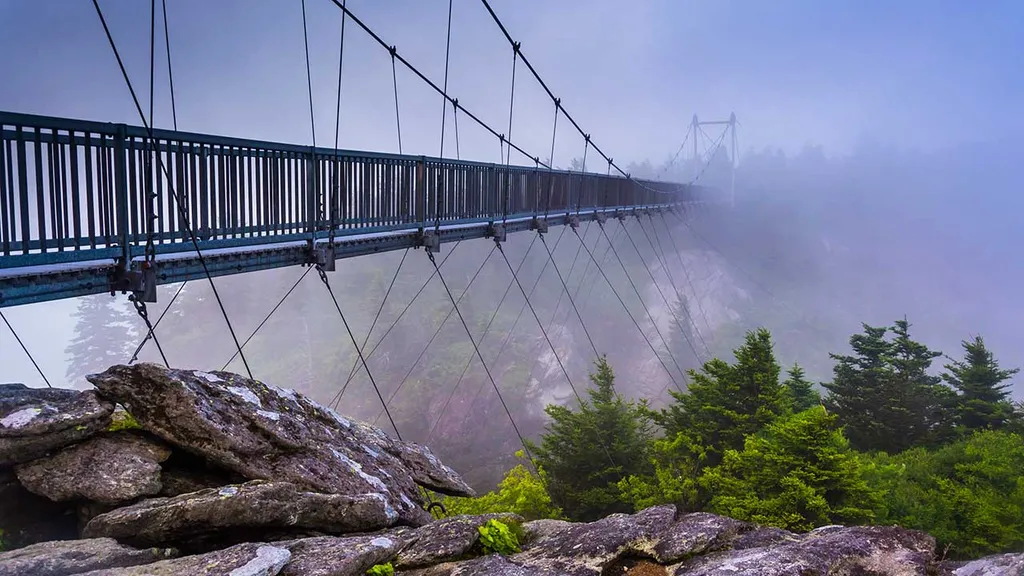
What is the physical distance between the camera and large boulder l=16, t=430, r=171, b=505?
12.8 ft

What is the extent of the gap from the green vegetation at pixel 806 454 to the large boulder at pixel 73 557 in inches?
329

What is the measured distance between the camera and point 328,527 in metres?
4.29

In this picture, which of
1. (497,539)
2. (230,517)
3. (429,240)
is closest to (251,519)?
(230,517)

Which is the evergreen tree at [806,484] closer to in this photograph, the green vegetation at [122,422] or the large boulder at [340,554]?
the large boulder at [340,554]

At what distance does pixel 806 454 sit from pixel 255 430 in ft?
26.8

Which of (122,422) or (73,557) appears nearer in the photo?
(73,557)

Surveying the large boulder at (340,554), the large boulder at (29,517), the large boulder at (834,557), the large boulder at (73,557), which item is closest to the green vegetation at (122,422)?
the large boulder at (29,517)

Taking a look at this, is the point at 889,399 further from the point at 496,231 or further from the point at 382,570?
the point at 382,570

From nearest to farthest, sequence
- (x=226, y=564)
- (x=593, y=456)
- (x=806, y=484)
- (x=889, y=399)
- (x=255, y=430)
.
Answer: (x=226, y=564)
(x=255, y=430)
(x=806, y=484)
(x=593, y=456)
(x=889, y=399)

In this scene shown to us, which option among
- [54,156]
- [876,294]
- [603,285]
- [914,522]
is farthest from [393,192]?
[876,294]

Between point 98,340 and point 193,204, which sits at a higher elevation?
point 193,204

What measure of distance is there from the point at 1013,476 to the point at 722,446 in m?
4.95

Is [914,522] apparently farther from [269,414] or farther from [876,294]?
[876,294]

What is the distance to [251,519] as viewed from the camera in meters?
3.84
